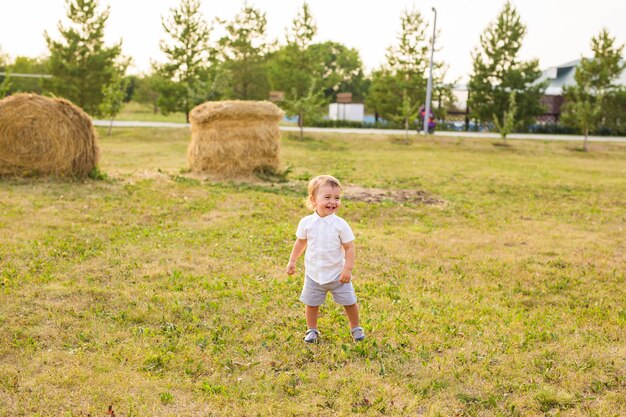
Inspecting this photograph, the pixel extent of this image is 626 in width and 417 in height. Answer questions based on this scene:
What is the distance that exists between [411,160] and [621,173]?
7.10 m

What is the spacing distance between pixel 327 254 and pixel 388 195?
8007 mm

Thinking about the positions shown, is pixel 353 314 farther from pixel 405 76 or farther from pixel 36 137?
pixel 405 76

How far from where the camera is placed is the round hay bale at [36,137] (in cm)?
1234

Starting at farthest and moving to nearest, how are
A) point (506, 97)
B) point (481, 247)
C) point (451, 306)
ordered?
point (506, 97)
point (481, 247)
point (451, 306)

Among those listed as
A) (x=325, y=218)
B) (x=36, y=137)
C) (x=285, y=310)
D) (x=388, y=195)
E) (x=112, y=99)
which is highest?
(x=112, y=99)

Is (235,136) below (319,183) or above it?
above

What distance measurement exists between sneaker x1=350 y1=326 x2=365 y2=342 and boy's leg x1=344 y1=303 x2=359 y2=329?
46 millimetres

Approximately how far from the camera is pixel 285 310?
553 centimetres

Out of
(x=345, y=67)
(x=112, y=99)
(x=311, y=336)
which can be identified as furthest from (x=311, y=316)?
(x=345, y=67)

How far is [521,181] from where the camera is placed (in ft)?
52.4

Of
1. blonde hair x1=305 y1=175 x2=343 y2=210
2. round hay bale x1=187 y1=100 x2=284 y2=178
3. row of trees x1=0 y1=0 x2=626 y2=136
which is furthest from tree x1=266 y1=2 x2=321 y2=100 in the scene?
blonde hair x1=305 y1=175 x2=343 y2=210

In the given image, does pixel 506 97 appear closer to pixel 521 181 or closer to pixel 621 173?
pixel 621 173

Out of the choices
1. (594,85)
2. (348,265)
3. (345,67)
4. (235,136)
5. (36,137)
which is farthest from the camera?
(345,67)

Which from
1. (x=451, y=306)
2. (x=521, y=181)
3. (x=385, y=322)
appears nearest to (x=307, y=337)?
(x=385, y=322)
